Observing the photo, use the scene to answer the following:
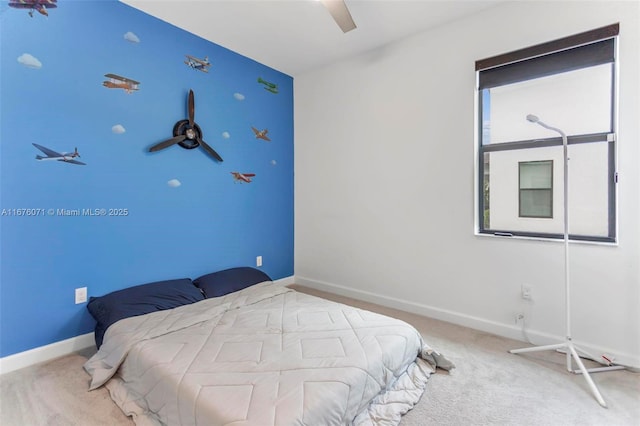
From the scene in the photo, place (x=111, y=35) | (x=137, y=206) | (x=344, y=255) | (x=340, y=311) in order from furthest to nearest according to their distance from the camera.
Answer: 1. (x=344, y=255)
2. (x=137, y=206)
3. (x=111, y=35)
4. (x=340, y=311)

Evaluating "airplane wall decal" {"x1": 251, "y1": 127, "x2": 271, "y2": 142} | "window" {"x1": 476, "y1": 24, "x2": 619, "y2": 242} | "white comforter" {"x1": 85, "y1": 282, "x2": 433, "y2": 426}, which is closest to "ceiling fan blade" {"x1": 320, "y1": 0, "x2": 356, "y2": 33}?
"window" {"x1": 476, "y1": 24, "x2": 619, "y2": 242}

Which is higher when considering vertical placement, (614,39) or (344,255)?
(614,39)

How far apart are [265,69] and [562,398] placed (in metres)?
4.05

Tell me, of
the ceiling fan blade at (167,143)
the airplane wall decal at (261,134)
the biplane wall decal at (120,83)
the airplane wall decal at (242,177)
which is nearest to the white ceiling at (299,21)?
the biplane wall decal at (120,83)

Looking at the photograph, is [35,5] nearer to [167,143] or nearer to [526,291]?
[167,143]

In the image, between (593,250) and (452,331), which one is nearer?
(593,250)

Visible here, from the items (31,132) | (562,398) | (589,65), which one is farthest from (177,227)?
(589,65)

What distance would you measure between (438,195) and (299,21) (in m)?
2.11

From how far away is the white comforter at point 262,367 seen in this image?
4.28 ft

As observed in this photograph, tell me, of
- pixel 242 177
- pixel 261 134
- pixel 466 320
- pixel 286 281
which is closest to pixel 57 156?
pixel 242 177

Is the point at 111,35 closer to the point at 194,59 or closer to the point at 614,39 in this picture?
the point at 194,59

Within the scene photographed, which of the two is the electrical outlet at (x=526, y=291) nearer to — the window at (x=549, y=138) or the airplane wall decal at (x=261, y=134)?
the window at (x=549, y=138)

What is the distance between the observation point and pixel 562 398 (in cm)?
174

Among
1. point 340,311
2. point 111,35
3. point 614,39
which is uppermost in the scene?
point 111,35
